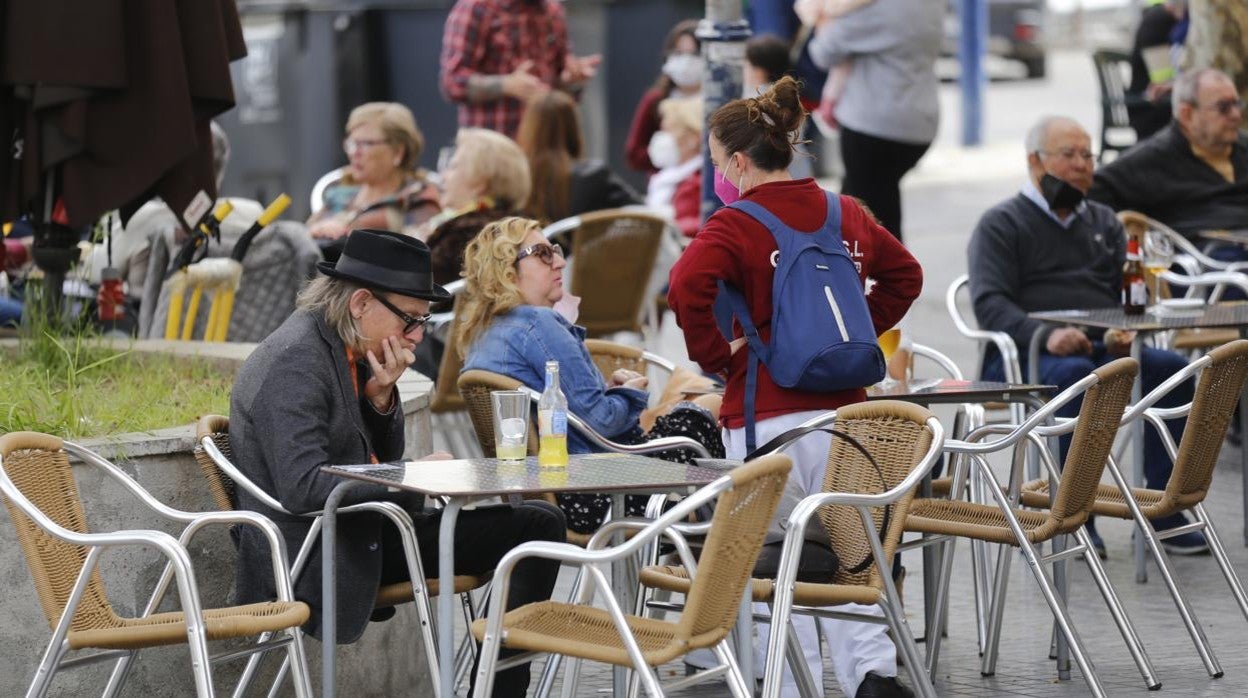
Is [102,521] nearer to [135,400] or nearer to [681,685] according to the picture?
[135,400]

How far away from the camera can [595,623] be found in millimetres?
4578

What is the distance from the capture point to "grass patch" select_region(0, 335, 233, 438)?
5.45m

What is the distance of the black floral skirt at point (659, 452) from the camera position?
19.1 ft

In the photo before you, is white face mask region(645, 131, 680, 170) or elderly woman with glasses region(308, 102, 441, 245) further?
white face mask region(645, 131, 680, 170)

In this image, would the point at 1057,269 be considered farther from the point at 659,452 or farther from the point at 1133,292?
the point at 659,452

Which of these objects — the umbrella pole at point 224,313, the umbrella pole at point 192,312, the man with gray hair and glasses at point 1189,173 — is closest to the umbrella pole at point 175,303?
the umbrella pole at point 192,312

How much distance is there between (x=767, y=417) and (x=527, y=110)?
4811 mm

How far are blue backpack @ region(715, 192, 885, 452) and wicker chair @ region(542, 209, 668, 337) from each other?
11.7ft

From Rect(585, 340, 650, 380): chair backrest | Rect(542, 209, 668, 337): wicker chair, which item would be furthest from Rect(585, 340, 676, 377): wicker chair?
Rect(542, 209, 668, 337): wicker chair

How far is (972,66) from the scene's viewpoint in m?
23.5

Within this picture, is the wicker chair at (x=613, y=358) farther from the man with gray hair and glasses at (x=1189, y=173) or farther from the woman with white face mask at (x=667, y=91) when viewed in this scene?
the woman with white face mask at (x=667, y=91)

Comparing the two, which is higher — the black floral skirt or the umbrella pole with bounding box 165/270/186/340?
the umbrella pole with bounding box 165/270/186/340

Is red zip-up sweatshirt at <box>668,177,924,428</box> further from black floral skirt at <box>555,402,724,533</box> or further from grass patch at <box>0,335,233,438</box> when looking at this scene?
grass patch at <box>0,335,233,438</box>

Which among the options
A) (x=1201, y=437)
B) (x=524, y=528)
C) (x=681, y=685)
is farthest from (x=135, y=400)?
(x=1201, y=437)
